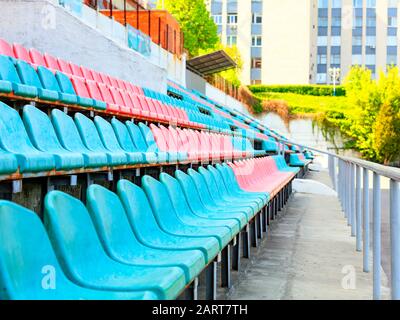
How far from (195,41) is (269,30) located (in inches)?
424

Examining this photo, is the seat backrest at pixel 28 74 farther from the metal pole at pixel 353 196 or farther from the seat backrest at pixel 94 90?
the metal pole at pixel 353 196

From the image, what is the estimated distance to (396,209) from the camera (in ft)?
5.96

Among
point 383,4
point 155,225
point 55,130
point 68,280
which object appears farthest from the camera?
point 383,4

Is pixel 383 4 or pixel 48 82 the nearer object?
pixel 48 82

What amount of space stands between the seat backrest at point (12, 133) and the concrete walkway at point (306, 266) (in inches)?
42.3

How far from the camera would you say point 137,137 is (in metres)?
2.99

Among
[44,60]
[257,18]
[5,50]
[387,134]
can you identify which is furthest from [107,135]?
[257,18]

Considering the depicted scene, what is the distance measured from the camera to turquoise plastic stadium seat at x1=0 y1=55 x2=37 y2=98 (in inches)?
84.6

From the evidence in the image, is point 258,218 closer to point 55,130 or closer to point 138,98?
point 138,98

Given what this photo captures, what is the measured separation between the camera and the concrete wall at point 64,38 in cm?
424

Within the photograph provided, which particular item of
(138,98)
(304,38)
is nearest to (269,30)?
(304,38)

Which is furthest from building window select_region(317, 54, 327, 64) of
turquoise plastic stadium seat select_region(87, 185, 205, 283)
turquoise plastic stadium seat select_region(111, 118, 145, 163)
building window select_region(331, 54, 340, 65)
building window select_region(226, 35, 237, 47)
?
turquoise plastic stadium seat select_region(87, 185, 205, 283)

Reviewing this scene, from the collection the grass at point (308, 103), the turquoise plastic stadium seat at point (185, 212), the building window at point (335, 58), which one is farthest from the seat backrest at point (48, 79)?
the building window at point (335, 58)

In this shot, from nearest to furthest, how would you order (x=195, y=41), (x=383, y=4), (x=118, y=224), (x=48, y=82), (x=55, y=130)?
(x=118, y=224)
(x=55, y=130)
(x=48, y=82)
(x=195, y=41)
(x=383, y=4)
